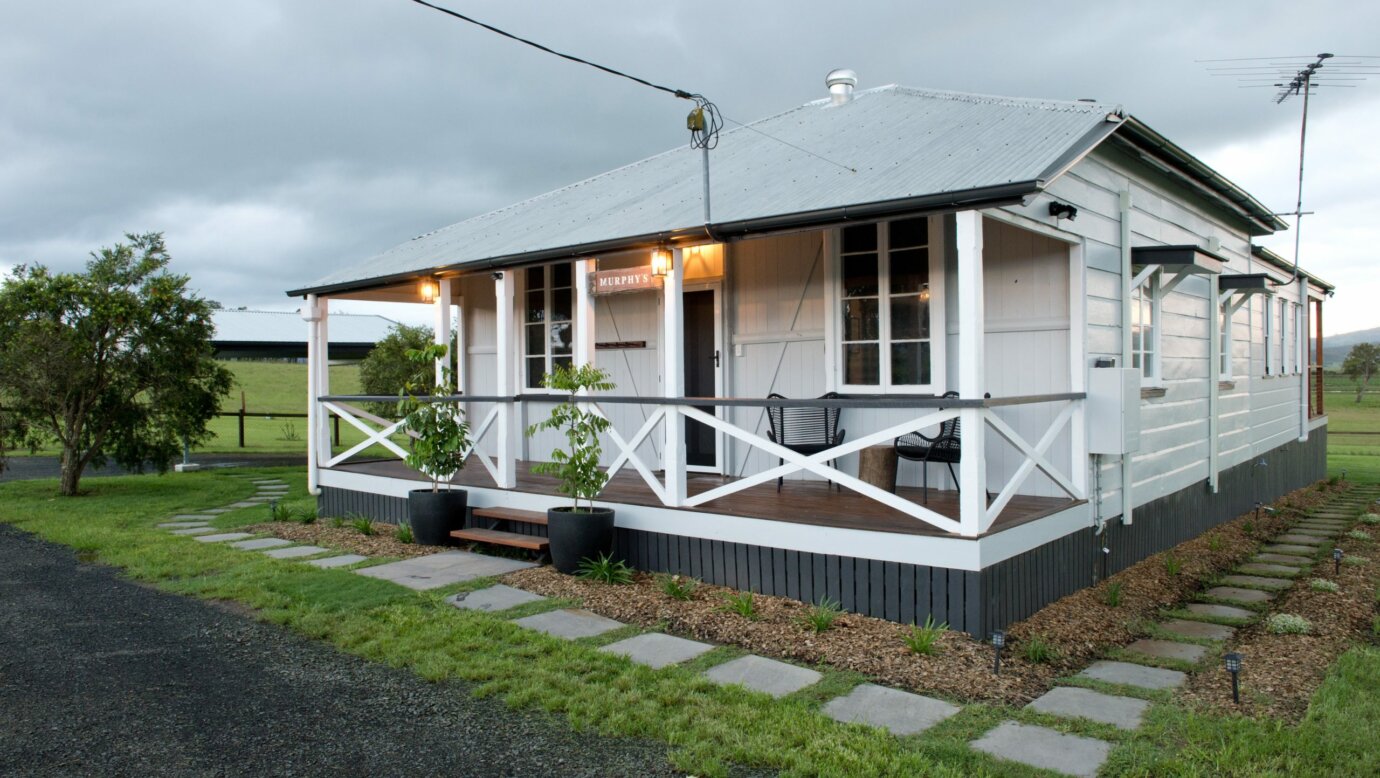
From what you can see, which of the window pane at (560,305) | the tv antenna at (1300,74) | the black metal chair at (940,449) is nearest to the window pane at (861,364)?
the black metal chair at (940,449)

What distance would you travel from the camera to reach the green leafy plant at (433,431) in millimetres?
7539

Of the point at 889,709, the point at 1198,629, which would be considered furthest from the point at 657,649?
the point at 1198,629

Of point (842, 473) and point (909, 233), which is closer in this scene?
point (842, 473)

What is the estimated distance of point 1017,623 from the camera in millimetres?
5242

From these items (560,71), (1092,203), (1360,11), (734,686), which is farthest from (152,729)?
(1360,11)

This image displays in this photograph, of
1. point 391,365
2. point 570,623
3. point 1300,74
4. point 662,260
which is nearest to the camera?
point 570,623

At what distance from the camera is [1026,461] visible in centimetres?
557

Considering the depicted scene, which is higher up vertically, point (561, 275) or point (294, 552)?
point (561, 275)

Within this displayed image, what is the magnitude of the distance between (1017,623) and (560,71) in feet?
16.8

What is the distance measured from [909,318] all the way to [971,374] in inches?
83.4

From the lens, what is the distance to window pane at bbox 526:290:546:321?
9.97m

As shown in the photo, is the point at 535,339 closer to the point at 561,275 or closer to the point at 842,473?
the point at 561,275

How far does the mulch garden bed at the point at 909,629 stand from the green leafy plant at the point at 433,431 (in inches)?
64.6

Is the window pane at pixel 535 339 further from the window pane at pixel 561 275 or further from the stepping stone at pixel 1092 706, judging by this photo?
the stepping stone at pixel 1092 706
